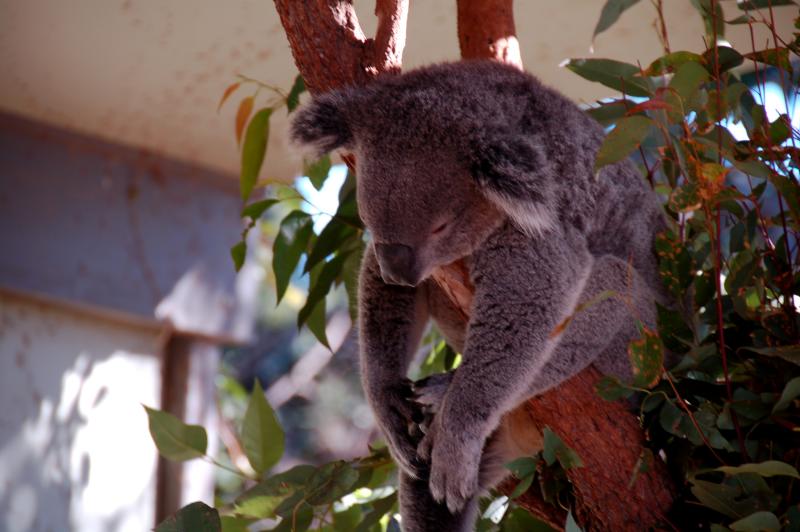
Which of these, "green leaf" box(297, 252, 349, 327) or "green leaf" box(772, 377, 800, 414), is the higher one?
"green leaf" box(297, 252, 349, 327)

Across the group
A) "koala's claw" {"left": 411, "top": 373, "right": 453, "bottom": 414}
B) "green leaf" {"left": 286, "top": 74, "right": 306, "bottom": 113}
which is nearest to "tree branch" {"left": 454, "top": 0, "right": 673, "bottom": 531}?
"koala's claw" {"left": 411, "top": 373, "right": 453, "bottom": 414}

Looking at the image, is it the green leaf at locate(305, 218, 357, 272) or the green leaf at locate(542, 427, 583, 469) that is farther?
the green leaf at locate(305, 218, 357, 272)

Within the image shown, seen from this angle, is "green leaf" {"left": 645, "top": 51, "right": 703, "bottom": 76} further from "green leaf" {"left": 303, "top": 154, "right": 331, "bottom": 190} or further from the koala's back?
"green leaf" {"left": 303, "top": 154, "right": 331, "bottom": 190}

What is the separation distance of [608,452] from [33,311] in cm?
264

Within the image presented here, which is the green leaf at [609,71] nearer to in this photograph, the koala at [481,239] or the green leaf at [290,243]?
the koala at [481,239]

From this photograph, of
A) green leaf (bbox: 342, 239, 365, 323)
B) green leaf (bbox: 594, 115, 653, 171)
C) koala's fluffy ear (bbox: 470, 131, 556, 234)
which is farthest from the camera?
green leaf (bbox: 342, 239, 365, 323)

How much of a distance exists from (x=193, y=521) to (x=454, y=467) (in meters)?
0.55

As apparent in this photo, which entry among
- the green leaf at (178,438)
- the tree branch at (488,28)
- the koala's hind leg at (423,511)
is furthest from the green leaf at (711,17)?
the green leaf at (178,438)

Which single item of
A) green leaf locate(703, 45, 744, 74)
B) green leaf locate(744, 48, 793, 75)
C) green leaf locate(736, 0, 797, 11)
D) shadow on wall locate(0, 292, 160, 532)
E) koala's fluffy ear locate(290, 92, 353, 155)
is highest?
green leaf locate(736, 0, 797, 11)

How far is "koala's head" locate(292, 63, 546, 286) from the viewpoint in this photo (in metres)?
2.24

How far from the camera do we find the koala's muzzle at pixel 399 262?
2.24 m

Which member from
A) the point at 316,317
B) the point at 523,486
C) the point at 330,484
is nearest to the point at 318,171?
the point at 316,317

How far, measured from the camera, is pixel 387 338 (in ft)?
8.45

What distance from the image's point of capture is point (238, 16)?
10.5ft
